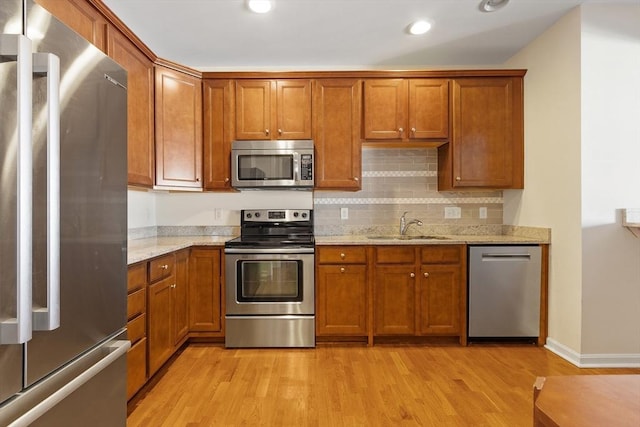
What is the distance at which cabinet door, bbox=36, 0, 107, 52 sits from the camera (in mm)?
1754

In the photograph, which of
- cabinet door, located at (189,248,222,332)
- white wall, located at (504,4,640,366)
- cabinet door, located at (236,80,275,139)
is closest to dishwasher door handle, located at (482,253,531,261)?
white wall, located at (504,4,640,366)

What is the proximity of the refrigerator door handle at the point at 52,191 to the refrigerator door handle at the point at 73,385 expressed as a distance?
0.22 m

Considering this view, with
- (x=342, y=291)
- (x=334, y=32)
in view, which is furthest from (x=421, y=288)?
(x=334, y=32)

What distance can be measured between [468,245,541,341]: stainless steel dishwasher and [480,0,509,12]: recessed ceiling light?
1804 millimetres

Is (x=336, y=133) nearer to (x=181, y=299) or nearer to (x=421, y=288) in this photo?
(x=421, y=288)

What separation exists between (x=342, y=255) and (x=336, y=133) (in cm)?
111

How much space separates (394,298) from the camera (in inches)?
116

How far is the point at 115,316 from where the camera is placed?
1.27 metres

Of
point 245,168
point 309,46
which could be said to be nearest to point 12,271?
point 245,168

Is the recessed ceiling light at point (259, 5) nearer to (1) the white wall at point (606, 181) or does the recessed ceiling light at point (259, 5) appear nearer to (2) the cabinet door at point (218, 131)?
(2) the cabinet door at point (218, 131)

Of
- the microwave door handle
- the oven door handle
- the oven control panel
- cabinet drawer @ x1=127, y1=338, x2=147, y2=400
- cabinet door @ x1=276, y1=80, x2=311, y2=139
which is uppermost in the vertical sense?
cabinet door @ x1=276, y1=80, x2=311, y2=139

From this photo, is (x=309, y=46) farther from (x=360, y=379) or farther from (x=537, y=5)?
(x=360, y=379)

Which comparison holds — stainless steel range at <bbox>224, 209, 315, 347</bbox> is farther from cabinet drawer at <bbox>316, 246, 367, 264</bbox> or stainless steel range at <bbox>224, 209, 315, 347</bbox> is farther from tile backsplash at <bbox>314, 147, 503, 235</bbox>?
tile backsplash at <bbox>314, 147, 503, 235</bbox>

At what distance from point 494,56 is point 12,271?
12.7 ft
